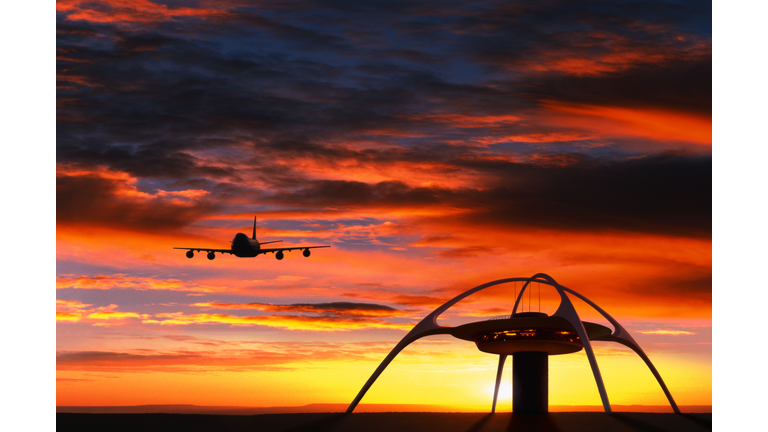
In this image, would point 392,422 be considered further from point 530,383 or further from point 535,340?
point 535,340

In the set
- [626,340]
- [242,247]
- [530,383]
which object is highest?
[242,247]

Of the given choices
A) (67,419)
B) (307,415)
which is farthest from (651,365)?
(67,419)

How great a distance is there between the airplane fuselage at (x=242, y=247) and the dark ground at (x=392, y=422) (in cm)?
2605

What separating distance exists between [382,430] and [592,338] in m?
35.9

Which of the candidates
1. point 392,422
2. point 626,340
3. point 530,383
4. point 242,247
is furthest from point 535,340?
point 242,247

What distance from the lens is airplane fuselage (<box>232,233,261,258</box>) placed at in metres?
101

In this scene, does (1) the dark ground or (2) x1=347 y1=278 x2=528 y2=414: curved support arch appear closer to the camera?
(1) the dark ground

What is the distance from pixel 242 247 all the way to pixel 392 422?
3576cm

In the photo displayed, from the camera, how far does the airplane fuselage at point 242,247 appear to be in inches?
3976

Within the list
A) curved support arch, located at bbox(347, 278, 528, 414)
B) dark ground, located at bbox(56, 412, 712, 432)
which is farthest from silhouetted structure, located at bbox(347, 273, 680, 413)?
curved support arch, located at bbox(347, 278, 528, 414)

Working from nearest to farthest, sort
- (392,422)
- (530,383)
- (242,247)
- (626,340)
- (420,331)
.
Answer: (530,383), (242,247), (392,422), (626,340), (420,331)

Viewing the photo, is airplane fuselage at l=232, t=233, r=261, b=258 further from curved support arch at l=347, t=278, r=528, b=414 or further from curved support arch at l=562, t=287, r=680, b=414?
curved support arch at l=562, t=287, r=680, b=414

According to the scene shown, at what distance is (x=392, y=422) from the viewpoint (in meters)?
106

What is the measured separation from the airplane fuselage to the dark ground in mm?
26046
